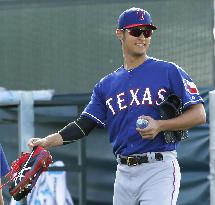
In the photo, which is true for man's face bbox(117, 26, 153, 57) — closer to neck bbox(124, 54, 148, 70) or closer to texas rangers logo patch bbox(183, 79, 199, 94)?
neck bbox(124, 54, 148, 70)

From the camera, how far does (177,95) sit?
527 cm

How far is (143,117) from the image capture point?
509cm

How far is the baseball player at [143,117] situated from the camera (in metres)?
5.19

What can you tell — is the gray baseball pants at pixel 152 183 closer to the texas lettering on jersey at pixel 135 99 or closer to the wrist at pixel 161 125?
the wrist at pixel 161 125

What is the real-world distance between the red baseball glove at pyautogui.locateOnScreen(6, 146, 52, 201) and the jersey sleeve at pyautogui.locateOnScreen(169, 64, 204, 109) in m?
0.93

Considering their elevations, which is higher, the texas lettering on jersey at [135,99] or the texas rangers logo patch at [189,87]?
the texas rangers logo patch at [189,87]

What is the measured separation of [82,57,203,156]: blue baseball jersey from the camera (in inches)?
207

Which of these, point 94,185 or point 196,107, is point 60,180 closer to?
point 94,185

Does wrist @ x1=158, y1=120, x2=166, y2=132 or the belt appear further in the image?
the belt

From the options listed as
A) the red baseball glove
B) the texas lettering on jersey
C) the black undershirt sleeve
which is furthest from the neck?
the red baseball glove

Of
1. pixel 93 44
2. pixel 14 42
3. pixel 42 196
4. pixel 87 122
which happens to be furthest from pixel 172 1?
pixel 87 122

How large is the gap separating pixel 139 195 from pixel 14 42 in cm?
407

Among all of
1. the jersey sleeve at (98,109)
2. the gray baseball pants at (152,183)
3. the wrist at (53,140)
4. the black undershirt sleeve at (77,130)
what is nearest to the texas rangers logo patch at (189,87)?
the gray baseball pants at (152,183)

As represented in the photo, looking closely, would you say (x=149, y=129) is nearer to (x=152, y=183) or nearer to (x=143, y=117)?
(x=143, y=117)
